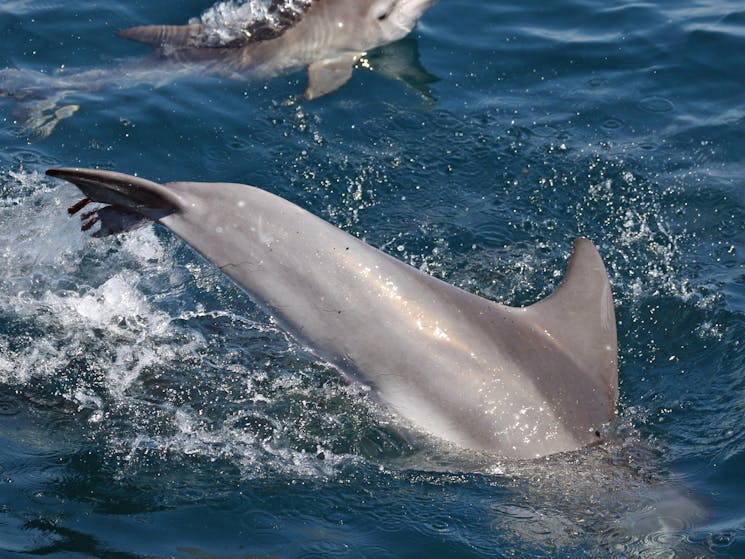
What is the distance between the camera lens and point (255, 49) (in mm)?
13320

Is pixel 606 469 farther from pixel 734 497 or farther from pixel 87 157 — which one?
pixel 87 157

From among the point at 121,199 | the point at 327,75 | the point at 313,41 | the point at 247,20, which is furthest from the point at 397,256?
the point at 247,20

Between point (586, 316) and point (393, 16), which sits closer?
point (586, 316)

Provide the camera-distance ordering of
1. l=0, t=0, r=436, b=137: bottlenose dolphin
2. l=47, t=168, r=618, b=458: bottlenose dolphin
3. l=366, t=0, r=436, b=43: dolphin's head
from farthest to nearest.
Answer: l=366, t=0, r=436, b=43: dolphin's head < l=0, t=0, r=436, b=137: bottlenose dolphin < l=47, t=168, r=618, b=458: bottlenose dolphin

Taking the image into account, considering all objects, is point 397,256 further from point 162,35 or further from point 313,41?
point 162,35

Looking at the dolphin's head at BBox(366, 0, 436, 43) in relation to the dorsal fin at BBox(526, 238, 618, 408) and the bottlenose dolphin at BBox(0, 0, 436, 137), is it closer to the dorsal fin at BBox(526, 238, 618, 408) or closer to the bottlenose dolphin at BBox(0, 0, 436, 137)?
the bottlenose dolphin at BBox(0, 0, 436, 137)

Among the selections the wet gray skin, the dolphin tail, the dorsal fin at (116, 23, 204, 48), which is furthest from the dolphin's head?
the dolphin tail

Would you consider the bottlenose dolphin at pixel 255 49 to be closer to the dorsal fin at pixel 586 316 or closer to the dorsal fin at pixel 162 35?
the dorsal fin at pixel 162 35

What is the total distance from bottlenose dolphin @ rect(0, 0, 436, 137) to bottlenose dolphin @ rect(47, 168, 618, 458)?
544cm

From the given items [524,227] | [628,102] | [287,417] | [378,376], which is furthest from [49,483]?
[628,102]

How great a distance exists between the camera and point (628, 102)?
12586mm

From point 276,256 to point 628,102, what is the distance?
693 cm

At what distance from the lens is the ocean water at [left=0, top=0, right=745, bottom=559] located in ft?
22.0

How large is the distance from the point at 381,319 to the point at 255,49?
7.22 m
